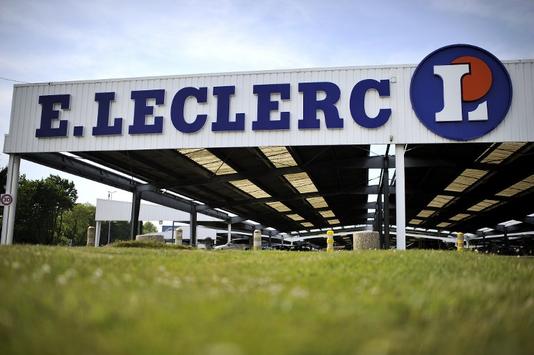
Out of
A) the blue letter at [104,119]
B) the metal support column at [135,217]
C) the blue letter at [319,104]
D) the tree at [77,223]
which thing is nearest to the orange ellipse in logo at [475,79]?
the blue letter at [319,104]

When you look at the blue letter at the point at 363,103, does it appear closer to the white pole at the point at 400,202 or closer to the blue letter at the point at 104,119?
the white pole at the point at 400,202

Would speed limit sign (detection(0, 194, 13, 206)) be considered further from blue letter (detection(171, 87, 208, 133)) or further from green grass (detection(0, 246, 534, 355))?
green grass (detection(0, 246, 534, 355))

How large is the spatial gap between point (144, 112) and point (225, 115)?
3624 mm

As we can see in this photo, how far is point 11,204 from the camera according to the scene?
19.4 meters

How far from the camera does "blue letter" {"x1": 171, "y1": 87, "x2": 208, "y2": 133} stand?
18.5 metres

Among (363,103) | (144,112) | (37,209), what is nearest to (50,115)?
(144,112)

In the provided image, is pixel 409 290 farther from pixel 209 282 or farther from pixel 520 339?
pixel 209 282

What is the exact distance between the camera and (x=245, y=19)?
15484mm

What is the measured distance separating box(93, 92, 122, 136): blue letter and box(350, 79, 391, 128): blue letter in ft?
33.1

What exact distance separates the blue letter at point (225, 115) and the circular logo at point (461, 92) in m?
7.09

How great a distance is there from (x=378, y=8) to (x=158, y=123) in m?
11.9

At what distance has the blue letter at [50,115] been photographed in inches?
766

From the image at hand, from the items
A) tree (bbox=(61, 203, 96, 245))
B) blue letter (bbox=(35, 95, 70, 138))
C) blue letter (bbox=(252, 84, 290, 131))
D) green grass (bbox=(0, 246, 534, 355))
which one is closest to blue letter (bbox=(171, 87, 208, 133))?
blue letter (bbox=(252, 84, 290, 131))

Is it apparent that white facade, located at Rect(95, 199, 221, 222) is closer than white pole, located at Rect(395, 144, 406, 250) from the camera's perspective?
No
